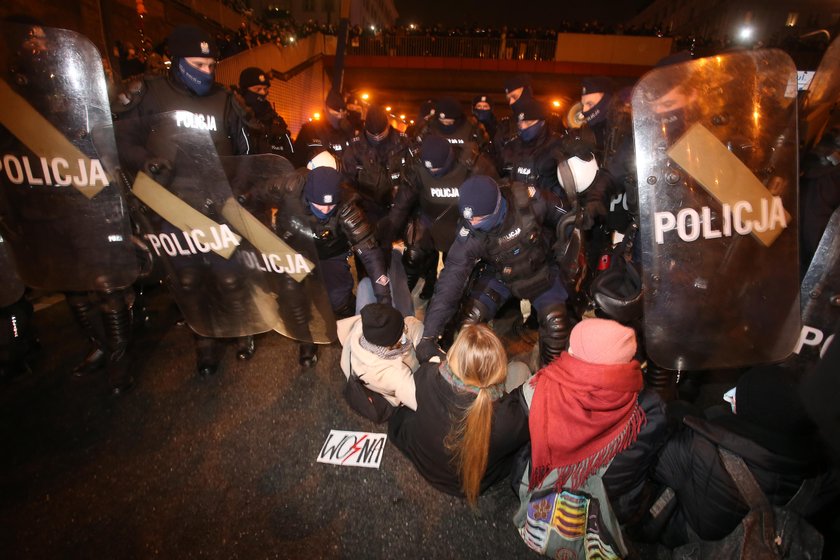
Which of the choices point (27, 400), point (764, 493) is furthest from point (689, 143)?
point (27, 400)

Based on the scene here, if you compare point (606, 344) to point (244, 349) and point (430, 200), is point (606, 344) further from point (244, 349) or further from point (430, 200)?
point (244, 349)

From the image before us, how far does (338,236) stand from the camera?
319 centimetres

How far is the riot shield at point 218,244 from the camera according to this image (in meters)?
2.10

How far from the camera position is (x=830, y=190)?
7.39ft

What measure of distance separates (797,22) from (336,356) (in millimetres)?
39468

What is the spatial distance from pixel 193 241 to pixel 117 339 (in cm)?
131

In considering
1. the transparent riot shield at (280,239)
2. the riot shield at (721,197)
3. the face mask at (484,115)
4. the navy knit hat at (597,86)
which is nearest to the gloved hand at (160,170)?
the transparent riot shield at (280,239)

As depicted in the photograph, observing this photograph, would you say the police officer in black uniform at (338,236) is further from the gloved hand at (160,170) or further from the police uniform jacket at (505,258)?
the gloved hand at (160,170)

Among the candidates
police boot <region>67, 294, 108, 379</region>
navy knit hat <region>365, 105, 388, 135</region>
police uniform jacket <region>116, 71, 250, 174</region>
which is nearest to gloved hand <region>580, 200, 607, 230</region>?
police uniform jacket <region>116, 71, 250, 174</region>

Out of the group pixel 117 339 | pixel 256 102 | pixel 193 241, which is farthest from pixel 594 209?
pixel 256 102

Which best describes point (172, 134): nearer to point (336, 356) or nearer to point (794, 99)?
point (336, 356)

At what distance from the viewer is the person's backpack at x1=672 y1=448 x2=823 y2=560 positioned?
1410 mm

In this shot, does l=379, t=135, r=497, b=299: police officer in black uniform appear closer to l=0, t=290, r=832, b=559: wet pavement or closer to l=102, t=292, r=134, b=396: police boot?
l=0, t=290, r=832, b=559: wet pavement

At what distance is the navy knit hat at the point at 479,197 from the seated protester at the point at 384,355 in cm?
87
